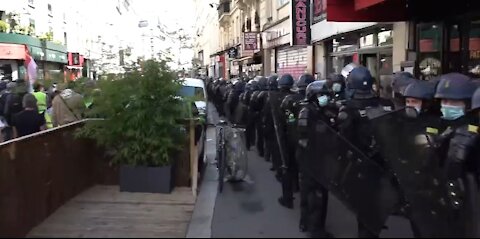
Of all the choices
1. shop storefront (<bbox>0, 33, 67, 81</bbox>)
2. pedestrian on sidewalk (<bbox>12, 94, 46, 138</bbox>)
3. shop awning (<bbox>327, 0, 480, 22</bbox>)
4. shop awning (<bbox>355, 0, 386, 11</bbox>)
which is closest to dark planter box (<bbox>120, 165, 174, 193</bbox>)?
pedestrian on sidewalk (<bbox>12, 94, 46, 138</bbox>)

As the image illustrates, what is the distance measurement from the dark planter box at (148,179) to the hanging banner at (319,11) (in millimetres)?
11885

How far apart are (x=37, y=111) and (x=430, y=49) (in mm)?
7357

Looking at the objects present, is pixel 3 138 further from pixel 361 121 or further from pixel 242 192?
pixel 361 121

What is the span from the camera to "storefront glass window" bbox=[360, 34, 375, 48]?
15.0 meters

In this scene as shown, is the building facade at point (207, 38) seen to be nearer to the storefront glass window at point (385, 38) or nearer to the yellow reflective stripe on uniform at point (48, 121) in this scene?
the storefront glass window at point (385, 38)

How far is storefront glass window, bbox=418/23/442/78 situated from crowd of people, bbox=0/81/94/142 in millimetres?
6462

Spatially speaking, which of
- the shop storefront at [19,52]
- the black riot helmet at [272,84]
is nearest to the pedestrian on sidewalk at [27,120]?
the black riot helmet at [272,84]

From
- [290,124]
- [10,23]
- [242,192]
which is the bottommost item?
[242,192]

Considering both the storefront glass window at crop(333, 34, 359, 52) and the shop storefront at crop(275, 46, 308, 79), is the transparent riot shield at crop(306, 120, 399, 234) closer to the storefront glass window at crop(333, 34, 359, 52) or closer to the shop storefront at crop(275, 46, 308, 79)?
the storefront glass window at crop(333, 34, 359, 52)

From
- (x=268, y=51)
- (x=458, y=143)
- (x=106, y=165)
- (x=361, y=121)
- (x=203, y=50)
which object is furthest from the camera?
(x=203, y=50)

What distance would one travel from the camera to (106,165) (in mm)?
7707

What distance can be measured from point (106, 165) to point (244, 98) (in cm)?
490

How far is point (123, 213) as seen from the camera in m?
5.83

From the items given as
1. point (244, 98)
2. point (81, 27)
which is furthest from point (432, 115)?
point (81, 27)
